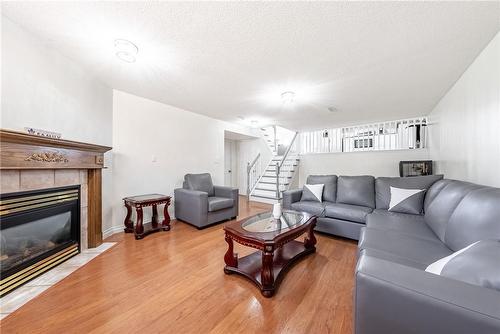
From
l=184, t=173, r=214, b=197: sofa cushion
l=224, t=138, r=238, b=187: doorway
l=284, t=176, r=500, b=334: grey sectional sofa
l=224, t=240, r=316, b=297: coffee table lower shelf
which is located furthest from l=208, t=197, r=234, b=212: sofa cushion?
l=224, t=138, r=238, b=187: doorway

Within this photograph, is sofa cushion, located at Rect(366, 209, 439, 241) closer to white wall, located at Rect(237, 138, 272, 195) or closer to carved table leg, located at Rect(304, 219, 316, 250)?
carved table leg, located at Rect(304, 219, 316, 250)

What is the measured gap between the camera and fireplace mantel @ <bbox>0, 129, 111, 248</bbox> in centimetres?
149

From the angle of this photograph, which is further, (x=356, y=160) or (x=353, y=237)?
(x=356, y=160)

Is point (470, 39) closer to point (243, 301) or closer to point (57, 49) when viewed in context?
Result: point (243, 301)

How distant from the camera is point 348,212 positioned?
8.59 feet

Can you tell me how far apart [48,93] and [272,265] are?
107 inches

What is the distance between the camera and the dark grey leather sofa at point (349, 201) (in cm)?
255

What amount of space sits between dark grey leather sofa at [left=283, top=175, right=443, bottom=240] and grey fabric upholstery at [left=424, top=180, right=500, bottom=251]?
Result: 2.41 ft

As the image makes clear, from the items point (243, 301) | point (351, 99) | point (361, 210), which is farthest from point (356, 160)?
point (243, 301)

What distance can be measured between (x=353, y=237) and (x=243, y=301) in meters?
1.79

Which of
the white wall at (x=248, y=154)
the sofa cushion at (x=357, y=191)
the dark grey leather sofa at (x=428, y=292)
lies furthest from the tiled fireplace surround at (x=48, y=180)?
the white wall at (x=248, y=154)

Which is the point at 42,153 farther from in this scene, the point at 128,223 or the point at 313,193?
the point at 313,193

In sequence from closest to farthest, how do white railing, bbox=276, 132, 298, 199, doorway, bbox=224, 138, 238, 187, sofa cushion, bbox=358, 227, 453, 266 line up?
sofa cushion, bbox=358, 227, 453, 266, white railing, bbox=276, 132, 298, 199, doorway, bbox=224, 138, 238, 187

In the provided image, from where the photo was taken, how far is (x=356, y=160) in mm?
5090
